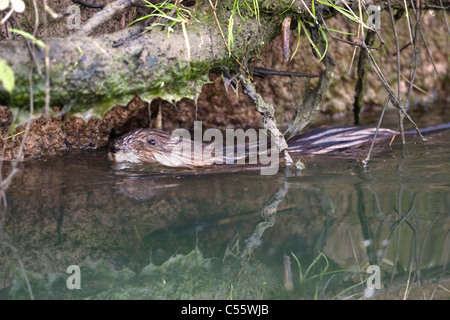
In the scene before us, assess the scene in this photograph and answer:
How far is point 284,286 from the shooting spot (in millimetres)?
2146

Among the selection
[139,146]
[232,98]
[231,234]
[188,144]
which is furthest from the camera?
[232,98]

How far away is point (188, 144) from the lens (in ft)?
13.7

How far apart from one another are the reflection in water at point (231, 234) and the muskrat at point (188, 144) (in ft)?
1.28

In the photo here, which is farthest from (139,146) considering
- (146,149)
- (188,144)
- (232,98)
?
(232,98)

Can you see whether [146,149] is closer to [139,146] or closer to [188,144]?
[139,146]

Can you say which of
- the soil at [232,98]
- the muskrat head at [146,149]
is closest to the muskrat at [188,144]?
the muskrat head at [146,149]

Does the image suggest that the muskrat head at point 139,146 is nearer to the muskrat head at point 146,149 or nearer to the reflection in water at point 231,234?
the muskrat head at point 146,149

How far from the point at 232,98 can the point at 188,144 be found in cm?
97

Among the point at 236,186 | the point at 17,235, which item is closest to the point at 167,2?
the point at 236,186

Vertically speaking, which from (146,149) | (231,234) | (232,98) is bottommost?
(231,234)

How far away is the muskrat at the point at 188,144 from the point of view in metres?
3.98

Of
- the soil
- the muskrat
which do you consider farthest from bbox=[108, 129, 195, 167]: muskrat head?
the soil

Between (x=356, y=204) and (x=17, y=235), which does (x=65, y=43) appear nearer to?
(x=17, y=235)
